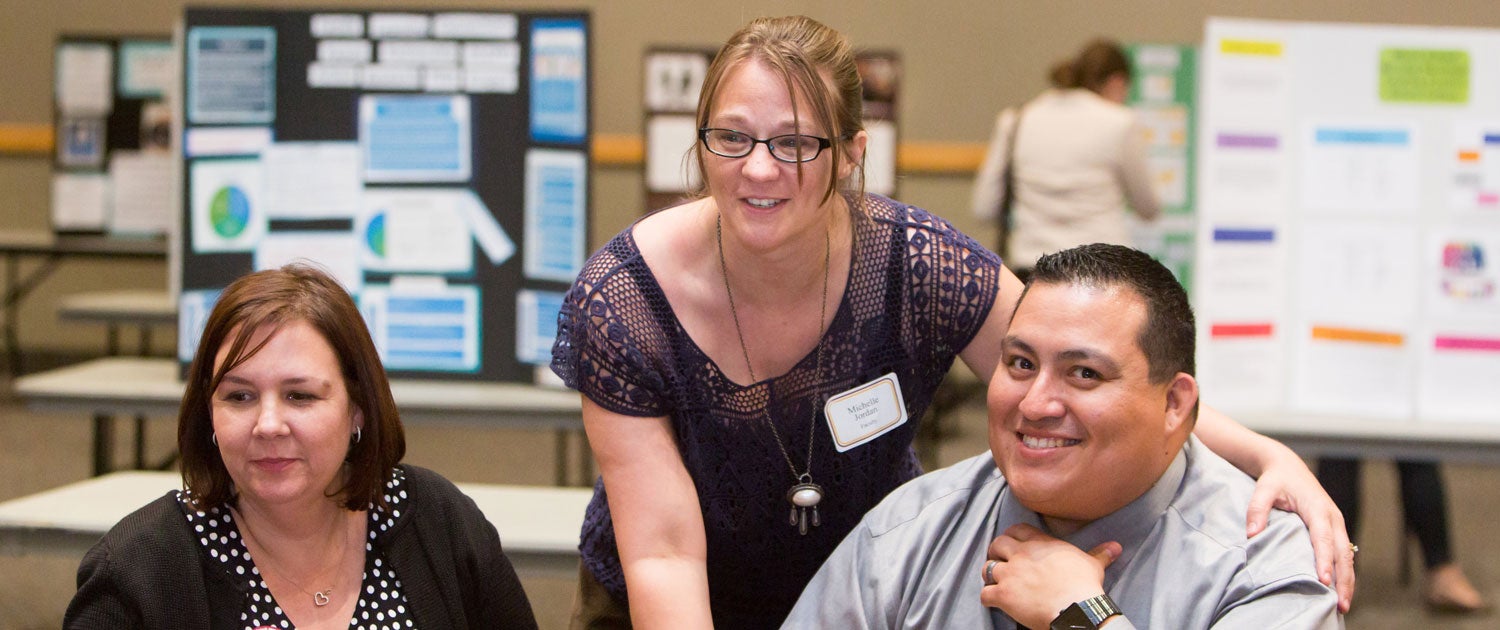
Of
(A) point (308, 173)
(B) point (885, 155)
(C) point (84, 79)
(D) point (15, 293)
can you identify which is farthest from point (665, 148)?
(D) point (15, 293)

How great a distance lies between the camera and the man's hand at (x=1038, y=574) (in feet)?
5.02

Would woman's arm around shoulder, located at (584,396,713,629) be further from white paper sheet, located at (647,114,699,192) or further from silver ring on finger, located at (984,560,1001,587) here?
white paper sheet, located at (647,114,699,192)

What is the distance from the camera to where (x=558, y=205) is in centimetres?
374

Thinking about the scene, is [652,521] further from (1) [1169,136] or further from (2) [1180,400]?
(1) [1169,136]

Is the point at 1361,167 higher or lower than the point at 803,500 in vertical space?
higher

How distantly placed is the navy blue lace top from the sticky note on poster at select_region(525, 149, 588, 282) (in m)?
1.77

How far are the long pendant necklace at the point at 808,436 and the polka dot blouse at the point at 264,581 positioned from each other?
511 mm

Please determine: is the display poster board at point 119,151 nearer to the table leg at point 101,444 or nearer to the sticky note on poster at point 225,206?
the table leg at point 101,444

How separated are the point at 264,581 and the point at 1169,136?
17.9ft

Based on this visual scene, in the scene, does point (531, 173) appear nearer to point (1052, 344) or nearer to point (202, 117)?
point (202, 117)

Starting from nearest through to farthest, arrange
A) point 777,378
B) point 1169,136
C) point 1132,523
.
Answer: point 1132,523 < point 777,378 < point 1169,136

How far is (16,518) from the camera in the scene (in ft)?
9.23

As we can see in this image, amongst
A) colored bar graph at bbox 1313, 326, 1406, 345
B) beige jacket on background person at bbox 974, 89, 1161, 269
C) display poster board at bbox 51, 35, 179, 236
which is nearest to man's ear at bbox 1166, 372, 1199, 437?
colored bar graph at bbox 1313, 326, 1406, 345

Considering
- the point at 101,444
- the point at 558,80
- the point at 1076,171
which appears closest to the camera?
the point at 558,80
